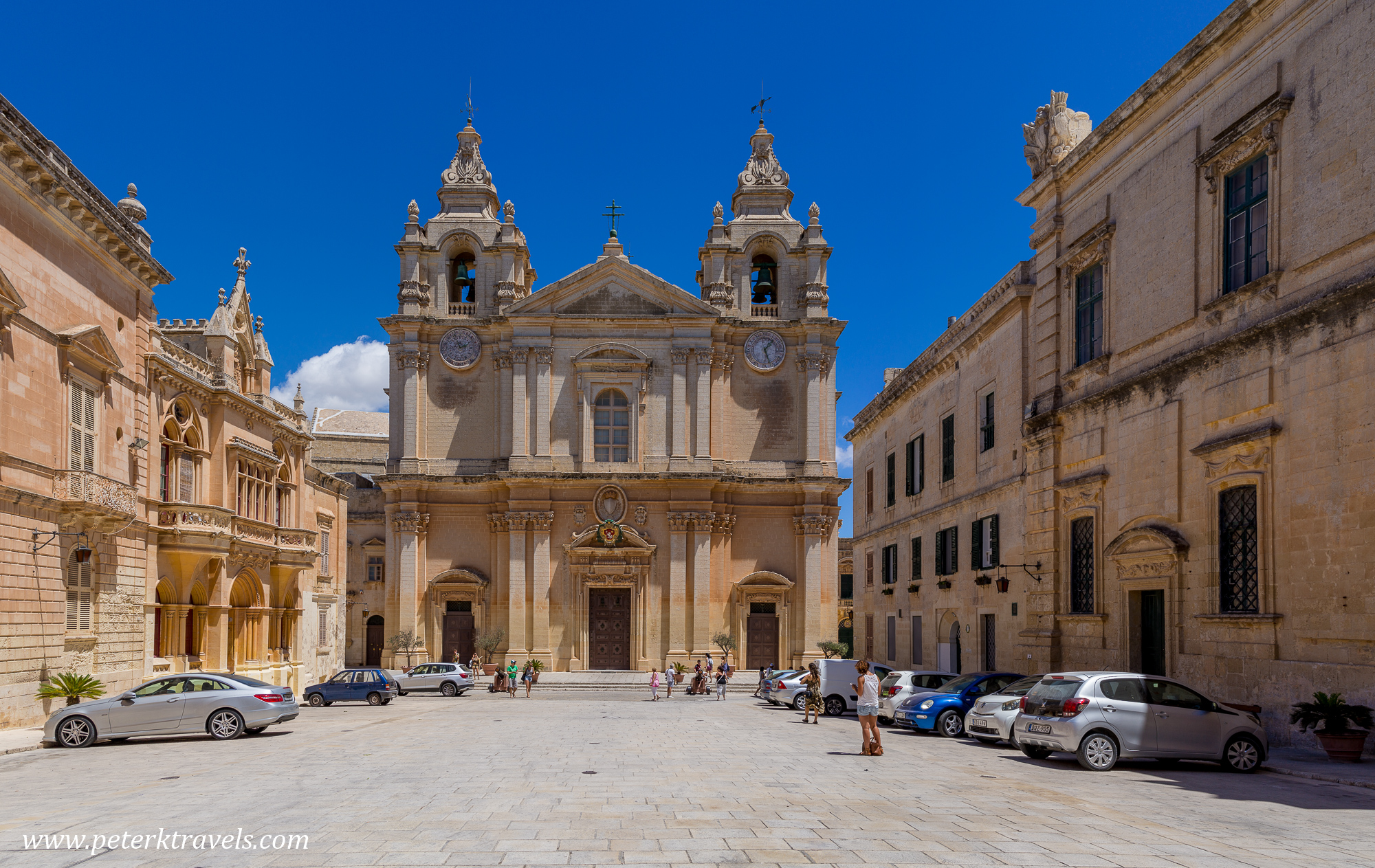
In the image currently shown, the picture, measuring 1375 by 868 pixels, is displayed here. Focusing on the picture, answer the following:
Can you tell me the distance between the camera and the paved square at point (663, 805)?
8.92m

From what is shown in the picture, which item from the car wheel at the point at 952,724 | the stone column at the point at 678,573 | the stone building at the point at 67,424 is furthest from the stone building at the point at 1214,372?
the stone building at the point at 67,424

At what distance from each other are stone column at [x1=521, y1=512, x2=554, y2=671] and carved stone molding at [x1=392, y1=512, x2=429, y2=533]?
15.1 ft

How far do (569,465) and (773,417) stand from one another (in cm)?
871

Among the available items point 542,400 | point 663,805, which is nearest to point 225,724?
point 663,805

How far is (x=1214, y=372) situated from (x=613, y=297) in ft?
97.3

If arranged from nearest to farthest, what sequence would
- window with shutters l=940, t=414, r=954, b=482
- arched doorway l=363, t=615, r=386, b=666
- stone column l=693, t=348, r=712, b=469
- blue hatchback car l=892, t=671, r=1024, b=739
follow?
blue hatchback car l=892, t=671, r=1024, b=739
window with shutters l=940, t=414, r=954, b=482
stone column l=693, t=348, r=712, b=469
arched doorway l=363, t=615, r=386, b=666

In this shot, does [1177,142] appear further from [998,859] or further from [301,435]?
[301,435]

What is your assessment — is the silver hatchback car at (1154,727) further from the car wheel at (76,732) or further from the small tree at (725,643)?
the small tree at (725,643)

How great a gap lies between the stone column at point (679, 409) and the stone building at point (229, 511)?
45.0 feet

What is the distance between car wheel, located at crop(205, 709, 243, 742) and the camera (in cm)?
1941

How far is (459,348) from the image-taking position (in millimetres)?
45000

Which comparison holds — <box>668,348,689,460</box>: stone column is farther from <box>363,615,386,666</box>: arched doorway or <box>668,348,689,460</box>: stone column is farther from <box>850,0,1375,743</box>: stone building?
<box>850,0,1375,743</box>: stone building

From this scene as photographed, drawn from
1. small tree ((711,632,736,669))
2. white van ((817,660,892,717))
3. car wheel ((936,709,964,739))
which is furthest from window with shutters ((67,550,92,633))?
small tree ((711,632,736,669))

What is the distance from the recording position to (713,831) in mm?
9898
